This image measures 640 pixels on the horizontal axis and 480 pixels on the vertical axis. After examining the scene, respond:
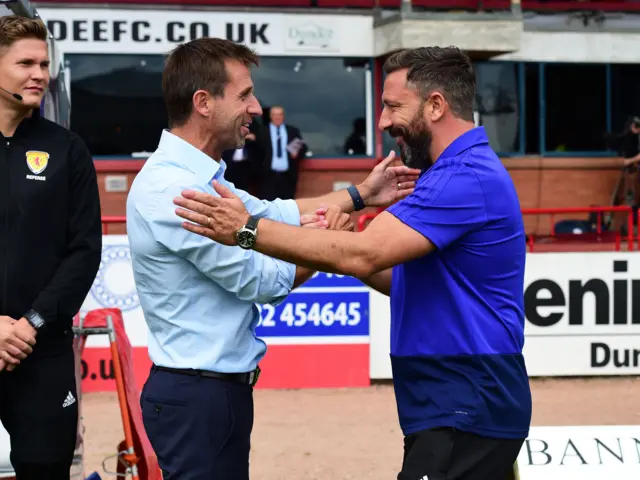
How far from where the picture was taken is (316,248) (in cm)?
311

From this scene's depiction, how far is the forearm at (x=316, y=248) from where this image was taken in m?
3.09

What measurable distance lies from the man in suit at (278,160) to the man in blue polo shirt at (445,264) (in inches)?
546

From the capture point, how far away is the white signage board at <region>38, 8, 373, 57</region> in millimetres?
18609

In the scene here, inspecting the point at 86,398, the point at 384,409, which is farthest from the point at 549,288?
the point at 86,398

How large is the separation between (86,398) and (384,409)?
99.1 inches

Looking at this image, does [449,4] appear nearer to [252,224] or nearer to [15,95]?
[15,95]

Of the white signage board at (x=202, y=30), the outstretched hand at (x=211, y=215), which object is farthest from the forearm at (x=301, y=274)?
the white signage board at (x=202, y=30)

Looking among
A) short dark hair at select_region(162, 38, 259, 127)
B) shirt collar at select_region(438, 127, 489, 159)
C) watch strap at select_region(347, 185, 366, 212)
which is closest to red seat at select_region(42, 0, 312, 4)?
Answer: watch strap at select_region(347, 185, 366, 212)

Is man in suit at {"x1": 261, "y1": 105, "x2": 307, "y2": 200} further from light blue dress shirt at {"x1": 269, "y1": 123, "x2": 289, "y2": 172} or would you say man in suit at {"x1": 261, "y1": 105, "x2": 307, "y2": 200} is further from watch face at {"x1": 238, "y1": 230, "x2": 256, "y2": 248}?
watch face at {"x1": 238, "y1": 230, "x2": 256, "y2": 248}

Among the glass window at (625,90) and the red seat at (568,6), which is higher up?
the red seat at (568,6)

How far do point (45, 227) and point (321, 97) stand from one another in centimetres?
1614

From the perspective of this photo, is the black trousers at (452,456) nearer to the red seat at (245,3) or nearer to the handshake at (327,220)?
the handshake at (327,220)

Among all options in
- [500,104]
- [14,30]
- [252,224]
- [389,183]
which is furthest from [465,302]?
[500,104]

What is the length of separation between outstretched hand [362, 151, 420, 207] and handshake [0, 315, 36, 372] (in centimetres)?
131
